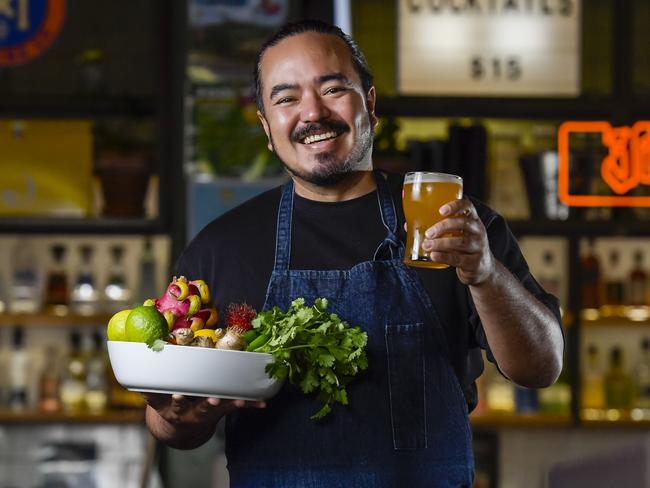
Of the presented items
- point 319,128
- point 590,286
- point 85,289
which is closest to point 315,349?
point 319,128

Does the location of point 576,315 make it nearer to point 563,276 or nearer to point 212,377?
point 563,276

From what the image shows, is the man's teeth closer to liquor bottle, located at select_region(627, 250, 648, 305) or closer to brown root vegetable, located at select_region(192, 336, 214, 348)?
brown root vegetable, located at select_region(192, 336, 214, 348)

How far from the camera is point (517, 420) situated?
16.4 feet

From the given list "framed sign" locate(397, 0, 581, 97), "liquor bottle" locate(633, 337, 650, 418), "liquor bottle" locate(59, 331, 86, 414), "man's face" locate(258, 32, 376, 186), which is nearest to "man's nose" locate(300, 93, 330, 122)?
"man's face" locate(258, 32, 376, 186)

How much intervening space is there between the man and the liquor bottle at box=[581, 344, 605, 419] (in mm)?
3032

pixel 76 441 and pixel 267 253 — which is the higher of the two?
pixel 267 253

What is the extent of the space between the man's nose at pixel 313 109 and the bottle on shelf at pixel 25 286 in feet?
10.4

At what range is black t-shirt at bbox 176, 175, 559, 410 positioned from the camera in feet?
6.95

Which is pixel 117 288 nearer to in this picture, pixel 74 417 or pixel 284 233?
pixel 74 417

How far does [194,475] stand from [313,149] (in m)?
2.90

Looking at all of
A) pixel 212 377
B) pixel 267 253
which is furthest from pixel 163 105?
pixel 212 377

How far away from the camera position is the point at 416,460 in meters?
2.04

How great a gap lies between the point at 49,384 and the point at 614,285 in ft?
8.02

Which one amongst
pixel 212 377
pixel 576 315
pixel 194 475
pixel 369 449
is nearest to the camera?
pixel 212 377
